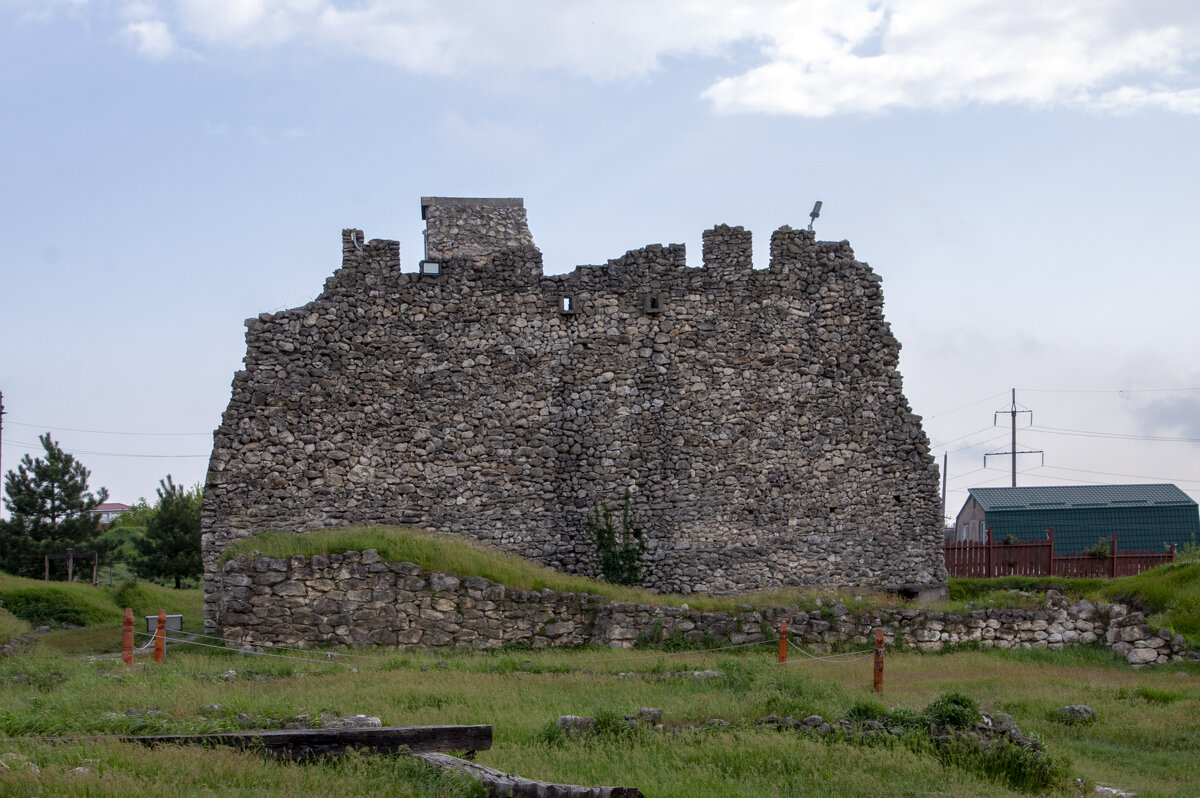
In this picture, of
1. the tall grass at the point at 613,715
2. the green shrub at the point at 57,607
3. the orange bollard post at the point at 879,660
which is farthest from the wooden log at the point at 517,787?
the green shrub at the point at 57,607

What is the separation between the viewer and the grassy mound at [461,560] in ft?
62.9

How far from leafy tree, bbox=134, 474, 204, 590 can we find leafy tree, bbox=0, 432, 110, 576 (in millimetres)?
2569

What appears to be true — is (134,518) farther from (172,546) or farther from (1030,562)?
(1030,562)

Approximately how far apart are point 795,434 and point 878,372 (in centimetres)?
222

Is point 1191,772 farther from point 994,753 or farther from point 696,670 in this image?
point 696,670

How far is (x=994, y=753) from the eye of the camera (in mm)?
10148

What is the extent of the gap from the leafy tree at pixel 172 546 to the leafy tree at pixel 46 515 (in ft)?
8.43

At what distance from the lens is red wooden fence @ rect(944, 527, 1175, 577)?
25219 mm

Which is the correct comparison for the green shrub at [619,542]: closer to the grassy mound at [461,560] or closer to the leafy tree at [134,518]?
the grassy mound at [461,560]

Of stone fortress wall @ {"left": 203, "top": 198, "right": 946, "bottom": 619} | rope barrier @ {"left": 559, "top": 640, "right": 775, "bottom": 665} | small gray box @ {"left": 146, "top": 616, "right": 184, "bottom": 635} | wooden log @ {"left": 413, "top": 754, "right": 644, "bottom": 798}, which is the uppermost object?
stone fortress wall @ {"left": 203, "top": 198, "right": 946, "bottom": 619}

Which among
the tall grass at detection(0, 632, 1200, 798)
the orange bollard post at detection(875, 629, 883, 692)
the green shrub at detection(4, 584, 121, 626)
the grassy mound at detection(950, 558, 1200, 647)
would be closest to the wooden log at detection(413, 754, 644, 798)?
the tall grass at detection(0, 632, 1200, 798)

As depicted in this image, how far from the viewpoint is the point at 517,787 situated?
26.7 ft

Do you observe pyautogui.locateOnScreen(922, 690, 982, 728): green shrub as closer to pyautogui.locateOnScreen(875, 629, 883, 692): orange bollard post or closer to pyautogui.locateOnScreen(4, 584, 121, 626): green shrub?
pyautogui.locateOnScreen(875, 629, 883, 692): orange bollard post

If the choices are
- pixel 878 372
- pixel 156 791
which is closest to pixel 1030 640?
pixel 878 372
